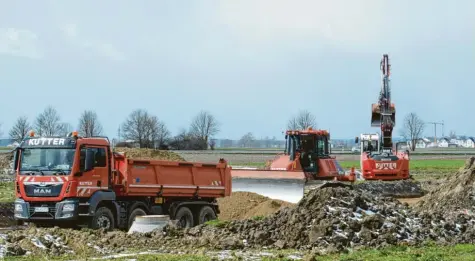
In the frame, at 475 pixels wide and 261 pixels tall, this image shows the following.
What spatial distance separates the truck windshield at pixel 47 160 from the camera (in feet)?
60.7

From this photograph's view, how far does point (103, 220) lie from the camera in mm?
19172

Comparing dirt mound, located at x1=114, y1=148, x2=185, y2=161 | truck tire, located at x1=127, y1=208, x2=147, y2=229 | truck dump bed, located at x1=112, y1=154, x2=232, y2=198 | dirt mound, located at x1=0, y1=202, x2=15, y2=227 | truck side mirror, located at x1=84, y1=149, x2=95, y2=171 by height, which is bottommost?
dirt mound, located at x1=0, y1=202, x2=15, y2=227

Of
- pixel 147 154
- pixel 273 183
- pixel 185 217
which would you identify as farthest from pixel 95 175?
pixel 147 154

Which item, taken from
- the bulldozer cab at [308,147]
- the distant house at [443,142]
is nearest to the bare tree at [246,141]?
the distant house at [443,142]

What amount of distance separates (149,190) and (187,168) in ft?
5.44

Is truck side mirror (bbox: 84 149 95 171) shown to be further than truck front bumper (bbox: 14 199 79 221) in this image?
Yes

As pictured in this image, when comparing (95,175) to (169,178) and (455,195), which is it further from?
(455,195)

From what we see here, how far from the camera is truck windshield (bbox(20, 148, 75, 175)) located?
60.7 feet

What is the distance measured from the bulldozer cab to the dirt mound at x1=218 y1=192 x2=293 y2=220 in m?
5.56

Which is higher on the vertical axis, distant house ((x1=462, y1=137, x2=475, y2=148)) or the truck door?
distant house ((x1=462, y1=137, x2=475, y2=148))

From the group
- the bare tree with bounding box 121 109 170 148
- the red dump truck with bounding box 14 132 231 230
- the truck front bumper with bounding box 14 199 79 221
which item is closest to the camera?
the truck front bumper with bounding box 14 199 79 221

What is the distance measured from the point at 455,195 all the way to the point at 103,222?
1204cm

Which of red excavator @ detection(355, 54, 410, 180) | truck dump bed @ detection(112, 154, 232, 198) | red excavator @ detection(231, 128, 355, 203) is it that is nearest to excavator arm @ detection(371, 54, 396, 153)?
red excavator @ detection(355, 54, 410, 180)

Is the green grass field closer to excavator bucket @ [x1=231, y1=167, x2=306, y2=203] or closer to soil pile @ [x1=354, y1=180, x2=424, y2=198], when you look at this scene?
excavator bucket @ [x1=231, y1=167, x2=306, y2=203]
